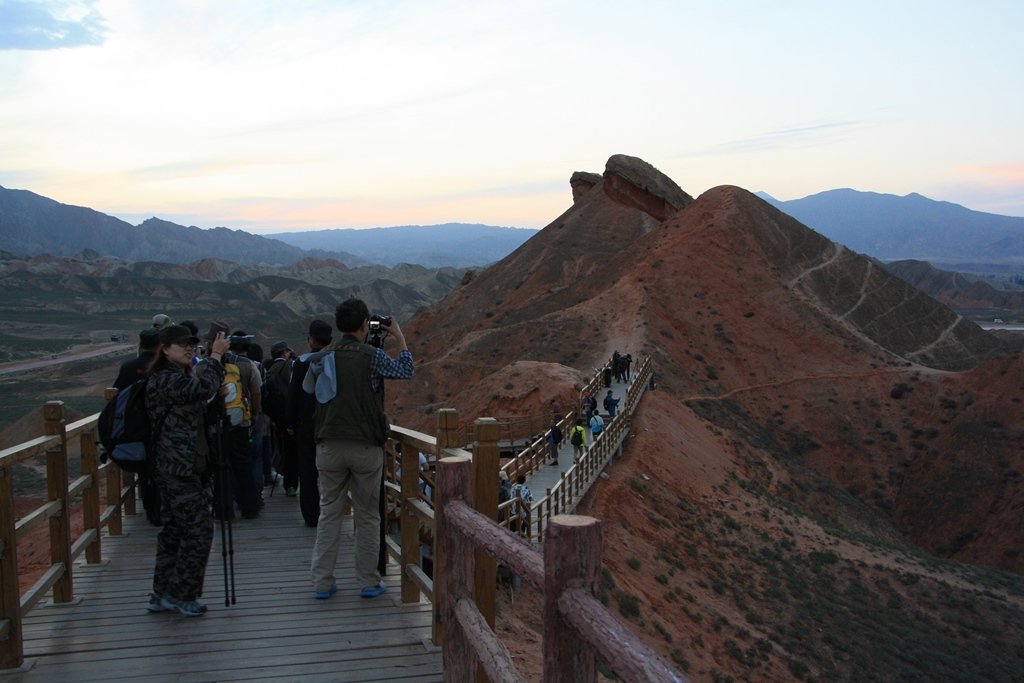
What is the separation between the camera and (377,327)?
6133 mm

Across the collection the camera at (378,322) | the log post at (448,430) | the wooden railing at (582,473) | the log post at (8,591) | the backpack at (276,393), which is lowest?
the wooden railing at (582,473)

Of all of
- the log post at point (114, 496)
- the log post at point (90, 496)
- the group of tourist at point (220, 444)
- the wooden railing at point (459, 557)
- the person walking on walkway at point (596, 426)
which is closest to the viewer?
the wooden railing at point (459, 557)

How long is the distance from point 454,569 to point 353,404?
182cm

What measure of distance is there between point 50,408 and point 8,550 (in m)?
1.08

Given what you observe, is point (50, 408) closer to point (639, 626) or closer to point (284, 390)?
point (284, 390)

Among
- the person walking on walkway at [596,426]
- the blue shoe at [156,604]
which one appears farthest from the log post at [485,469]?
the person walking on walkway at [596,426]

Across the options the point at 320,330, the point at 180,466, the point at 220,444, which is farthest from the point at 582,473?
the point at 180,466

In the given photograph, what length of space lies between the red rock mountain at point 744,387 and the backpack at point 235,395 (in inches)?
319

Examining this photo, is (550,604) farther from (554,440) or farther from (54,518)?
(554,440)

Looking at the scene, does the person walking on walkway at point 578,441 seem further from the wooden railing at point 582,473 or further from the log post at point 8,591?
the log post at point 8,591

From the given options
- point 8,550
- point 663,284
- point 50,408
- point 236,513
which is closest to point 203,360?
point 50,408

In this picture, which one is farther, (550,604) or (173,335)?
(173,335)

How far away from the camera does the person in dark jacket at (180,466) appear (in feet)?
17.5

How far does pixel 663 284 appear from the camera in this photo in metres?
41.0
